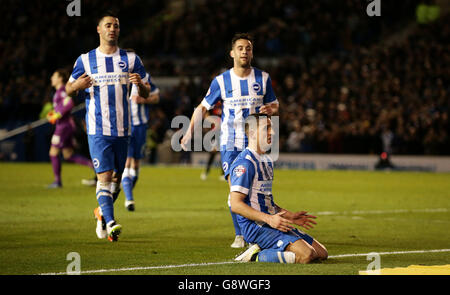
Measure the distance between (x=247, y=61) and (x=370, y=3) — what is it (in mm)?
22566

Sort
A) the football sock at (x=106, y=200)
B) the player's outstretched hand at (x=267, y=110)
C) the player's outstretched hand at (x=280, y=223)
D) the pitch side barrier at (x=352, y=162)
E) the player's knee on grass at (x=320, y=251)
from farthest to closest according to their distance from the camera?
the pitch side barrier at (x=352, y=162), the football sock at (x=106, y=200), the player's outstretched hand at (x=267, y=110), the player's knee on grass at (x=320, y=251), the player's outstretched hand at (x=280, y=223)

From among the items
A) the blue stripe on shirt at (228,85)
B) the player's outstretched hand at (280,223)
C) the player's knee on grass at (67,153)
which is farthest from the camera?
the player's knee on grass at (67,153)

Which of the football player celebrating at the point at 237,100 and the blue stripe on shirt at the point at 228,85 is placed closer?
the football player celebrating at the point at 237,100

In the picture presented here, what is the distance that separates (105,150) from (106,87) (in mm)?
760

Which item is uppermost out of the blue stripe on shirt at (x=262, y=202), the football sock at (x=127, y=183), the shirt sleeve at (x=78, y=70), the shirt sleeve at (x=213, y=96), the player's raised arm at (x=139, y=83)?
the shirt sleeve at (x=78, y=70)

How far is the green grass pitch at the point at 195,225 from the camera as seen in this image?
7.59 metres

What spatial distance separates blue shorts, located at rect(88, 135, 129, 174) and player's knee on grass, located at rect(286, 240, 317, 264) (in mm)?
3017

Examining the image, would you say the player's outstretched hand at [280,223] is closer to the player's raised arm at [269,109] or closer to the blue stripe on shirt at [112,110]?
the player's raised arm at [269,109]

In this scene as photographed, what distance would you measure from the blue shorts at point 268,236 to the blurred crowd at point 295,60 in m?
19.0

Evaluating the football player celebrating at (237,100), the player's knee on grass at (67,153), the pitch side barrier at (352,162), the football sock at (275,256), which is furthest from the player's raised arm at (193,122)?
the pitch side barrier at (352,162)

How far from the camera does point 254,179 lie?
7629 millimetres

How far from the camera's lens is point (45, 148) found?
3073 cm

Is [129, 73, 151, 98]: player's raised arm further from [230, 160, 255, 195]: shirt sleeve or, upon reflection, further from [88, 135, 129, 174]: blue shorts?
[230, 160, 255, 195]: shirt sleeve
